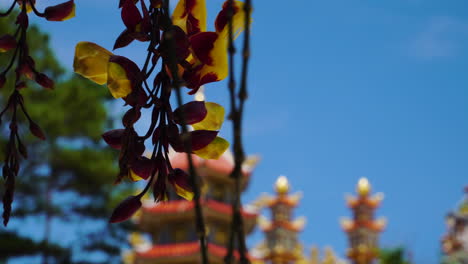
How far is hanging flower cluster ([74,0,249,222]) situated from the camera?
298 millimetres

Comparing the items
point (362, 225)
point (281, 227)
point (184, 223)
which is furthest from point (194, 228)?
point (362, 225)

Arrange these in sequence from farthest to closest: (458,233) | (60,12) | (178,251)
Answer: (458,233) < (178,251) < (60,12)

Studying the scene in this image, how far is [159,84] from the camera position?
1.02ft

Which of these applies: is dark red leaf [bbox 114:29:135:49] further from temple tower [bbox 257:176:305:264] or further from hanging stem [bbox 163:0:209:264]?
temple tower [bbox 257:176:305:264]

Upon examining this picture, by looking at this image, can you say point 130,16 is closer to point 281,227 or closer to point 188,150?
point 188,150

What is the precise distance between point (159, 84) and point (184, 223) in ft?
31.1

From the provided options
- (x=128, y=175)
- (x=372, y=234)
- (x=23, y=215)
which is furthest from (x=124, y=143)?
(x=372, y=234)

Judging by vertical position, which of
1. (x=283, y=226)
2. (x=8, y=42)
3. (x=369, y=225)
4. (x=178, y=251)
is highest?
(x=369, y=225)

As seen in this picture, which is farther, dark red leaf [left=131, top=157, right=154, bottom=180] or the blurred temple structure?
the blurred temple structure

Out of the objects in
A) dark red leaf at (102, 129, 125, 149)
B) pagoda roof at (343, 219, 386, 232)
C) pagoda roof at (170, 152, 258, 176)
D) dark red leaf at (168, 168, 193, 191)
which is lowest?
dark red leaf at (168, 168, 193, 191)

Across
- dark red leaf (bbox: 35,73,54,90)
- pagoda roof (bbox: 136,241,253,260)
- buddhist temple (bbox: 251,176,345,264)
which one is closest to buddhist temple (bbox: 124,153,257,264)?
pagoda roof (bbox: 136,241,253,260)

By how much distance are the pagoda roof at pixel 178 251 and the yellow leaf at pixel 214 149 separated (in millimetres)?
8536

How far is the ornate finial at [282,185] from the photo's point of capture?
1384cm

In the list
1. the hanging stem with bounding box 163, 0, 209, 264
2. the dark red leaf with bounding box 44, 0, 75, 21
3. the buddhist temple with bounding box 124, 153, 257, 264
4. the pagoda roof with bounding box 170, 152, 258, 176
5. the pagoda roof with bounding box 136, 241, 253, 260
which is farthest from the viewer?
the pagoda roof with bounding box 170, 152, 258, 176
